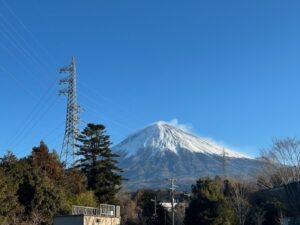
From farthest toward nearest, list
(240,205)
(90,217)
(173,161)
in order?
(173,161)
(240,205)
(90,217)

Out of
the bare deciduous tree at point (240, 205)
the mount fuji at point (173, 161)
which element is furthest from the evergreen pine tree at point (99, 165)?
the mount fuji at point (173, 161)

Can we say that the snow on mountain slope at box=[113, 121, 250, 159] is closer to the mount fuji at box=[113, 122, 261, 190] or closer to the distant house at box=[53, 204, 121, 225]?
the mount fuji at box=[113, 122, 261, 190]

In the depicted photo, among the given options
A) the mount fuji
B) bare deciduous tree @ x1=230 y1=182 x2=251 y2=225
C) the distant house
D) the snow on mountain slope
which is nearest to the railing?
the distant house

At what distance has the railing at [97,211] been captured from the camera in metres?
38.7

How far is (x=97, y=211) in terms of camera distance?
136 feet

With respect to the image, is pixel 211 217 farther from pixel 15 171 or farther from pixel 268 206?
pixel 15 171

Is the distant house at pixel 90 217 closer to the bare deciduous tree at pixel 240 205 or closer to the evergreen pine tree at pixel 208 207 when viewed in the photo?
the evergreen pine tree at pixel 208 207

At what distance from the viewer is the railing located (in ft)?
127

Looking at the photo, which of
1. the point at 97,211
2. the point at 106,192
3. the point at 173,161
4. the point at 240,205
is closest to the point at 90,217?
the point at 97,211

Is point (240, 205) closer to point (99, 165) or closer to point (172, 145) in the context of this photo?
point (99, 165)

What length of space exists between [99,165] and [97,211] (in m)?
13.7

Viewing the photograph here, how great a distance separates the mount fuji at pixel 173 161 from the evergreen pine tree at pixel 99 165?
235 ft

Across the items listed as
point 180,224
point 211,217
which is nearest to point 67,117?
point 211,217

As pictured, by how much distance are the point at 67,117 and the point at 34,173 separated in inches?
538
